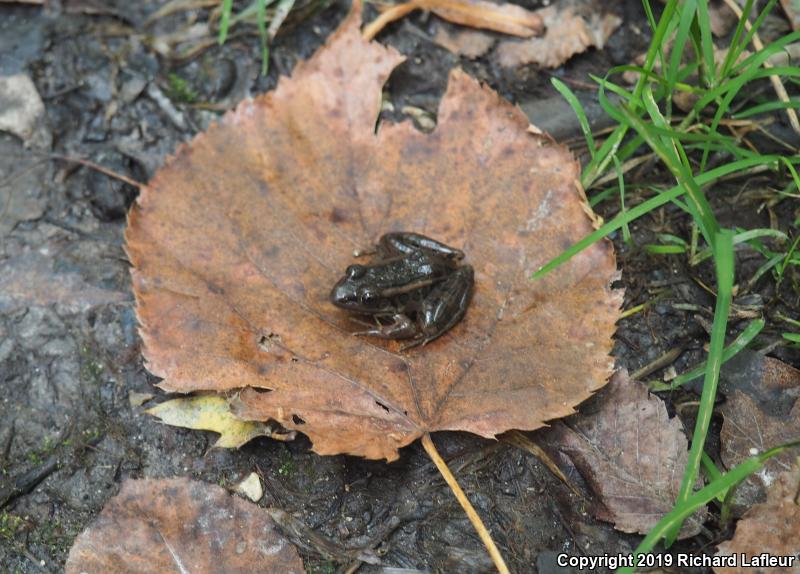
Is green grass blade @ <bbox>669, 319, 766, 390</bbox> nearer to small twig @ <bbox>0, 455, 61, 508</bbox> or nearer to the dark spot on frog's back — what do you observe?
the dark spot on frog's back

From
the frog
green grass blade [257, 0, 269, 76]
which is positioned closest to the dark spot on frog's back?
the frog

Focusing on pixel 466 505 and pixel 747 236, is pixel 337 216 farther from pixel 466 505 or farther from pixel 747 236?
pixel 747 236

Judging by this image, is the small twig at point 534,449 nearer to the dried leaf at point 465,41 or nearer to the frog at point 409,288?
the frog at point 409,288

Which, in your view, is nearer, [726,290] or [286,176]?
[726,290]

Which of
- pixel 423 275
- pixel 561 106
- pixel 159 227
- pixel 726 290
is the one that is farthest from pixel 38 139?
pixel 726 290

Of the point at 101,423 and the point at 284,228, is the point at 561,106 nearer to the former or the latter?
the point at 284,228

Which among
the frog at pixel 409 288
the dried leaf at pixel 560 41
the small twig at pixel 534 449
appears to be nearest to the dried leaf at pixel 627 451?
the small twig at pixel 534 449

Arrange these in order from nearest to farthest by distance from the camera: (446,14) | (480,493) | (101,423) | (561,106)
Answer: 1. (480,493)
2. (101,423)
3. (561,106)
4. (446,14)
